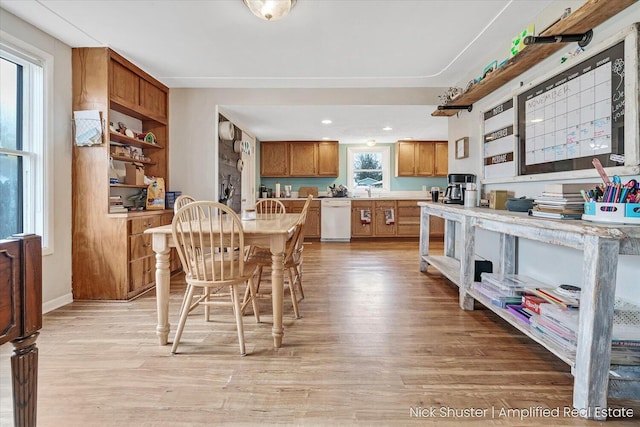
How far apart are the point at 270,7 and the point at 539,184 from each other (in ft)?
7.61

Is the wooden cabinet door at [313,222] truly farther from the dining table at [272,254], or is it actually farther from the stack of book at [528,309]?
the stack of book at [528,309]

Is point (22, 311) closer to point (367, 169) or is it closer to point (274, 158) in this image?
point (274, 158)

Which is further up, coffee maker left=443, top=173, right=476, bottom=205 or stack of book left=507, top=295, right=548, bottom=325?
coffee maker left=443, top=173, right=476, bottom=205

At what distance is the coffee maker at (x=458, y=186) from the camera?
3287 mm

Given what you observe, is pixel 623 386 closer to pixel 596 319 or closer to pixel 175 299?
pixel 596 319

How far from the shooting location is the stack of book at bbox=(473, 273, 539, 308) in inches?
82.3

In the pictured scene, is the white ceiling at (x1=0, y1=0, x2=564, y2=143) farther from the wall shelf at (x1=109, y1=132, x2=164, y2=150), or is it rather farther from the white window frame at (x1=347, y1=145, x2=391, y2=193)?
the white window frame at (x1=347, y1=145, x2=391, y2=193)

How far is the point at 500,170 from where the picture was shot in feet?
9.37

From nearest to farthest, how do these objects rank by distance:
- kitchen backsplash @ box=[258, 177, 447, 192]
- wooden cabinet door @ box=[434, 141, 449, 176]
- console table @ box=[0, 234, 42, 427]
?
1. console table @ box=[0, 234, 42, 427]
2. wooden cabinet door @ box=[434, 141, 449, 176]
3. kitchen backsplash @ box=[258, 177, 447, 192]

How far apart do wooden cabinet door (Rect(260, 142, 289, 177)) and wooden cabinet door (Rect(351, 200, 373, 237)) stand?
5.52ft

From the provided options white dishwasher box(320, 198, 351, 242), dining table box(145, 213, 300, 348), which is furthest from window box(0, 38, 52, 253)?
white dishwasher box(320, 198, 351, 242)

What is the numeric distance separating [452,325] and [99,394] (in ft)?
7.09

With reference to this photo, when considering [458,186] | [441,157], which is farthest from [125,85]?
[441,157]

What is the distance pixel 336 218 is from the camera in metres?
6.40
